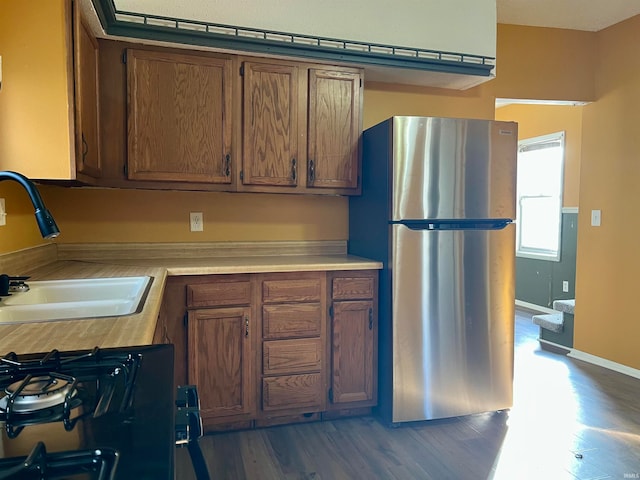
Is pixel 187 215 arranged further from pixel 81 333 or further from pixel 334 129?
pixel 81 333

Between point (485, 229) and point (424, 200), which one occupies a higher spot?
point (424, 200)

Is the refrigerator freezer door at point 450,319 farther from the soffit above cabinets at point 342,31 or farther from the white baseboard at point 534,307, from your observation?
the white baseboard at point 534,307

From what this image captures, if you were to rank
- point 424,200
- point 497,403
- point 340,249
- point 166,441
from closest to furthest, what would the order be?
point 166,441 < point 424,200 < point 497,403 < point 340,249

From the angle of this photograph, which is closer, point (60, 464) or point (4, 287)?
point (60, 464)

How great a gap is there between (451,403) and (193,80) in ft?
7.26

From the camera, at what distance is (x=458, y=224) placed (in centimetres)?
248

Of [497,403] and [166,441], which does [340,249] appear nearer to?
[497,403]

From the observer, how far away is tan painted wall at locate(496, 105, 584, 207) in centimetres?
451

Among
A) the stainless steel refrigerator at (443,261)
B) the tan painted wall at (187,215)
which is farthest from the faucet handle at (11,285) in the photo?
the stainless steel refrigerator at (443,261)

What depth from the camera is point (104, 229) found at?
261cm

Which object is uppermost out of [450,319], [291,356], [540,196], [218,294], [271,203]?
[540,196]

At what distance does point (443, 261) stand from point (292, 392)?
106 centimetres

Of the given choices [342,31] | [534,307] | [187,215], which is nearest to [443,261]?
[342,31]

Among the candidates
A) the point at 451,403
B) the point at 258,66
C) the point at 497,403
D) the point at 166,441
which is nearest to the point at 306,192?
the point at 258,66
